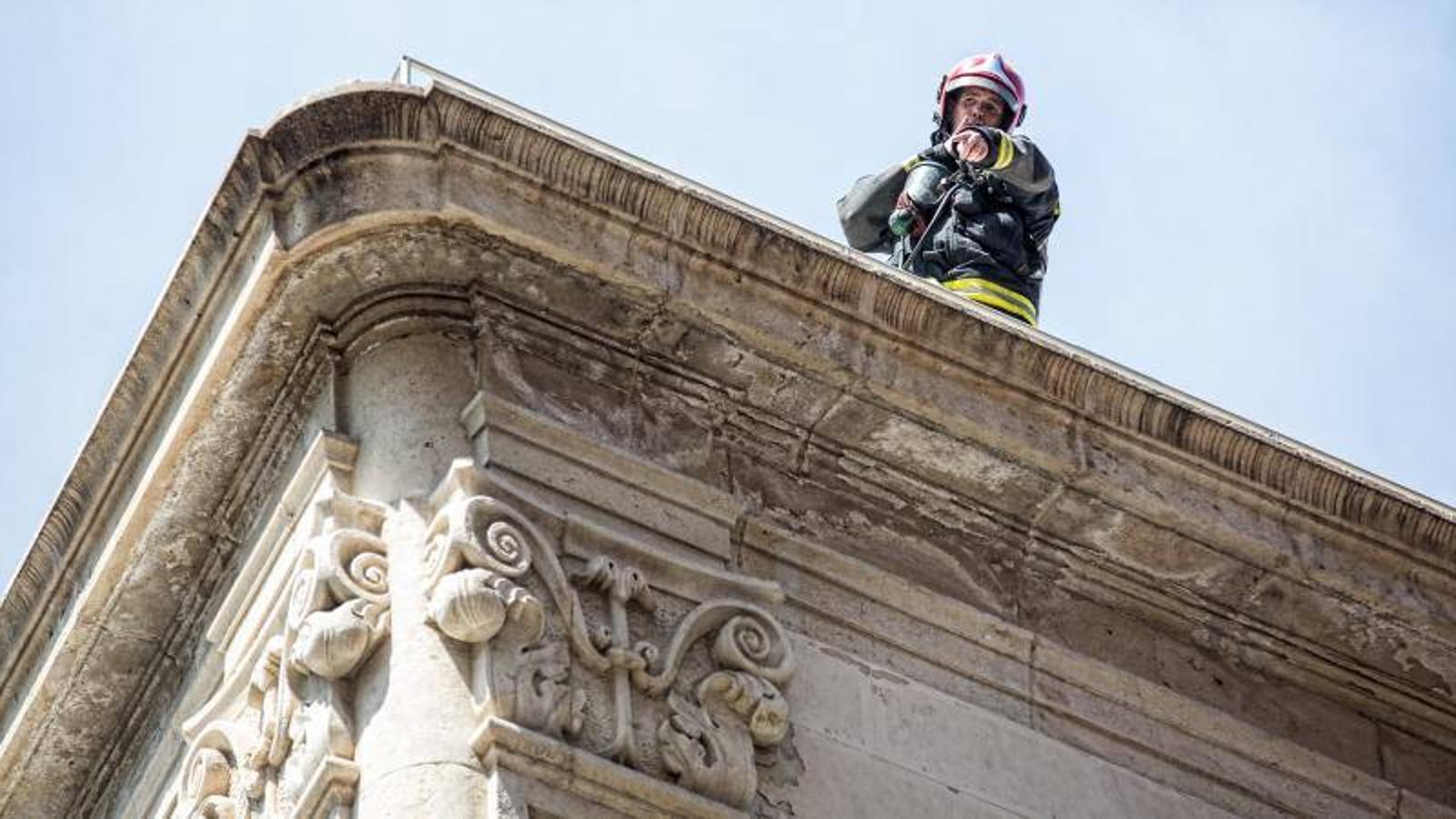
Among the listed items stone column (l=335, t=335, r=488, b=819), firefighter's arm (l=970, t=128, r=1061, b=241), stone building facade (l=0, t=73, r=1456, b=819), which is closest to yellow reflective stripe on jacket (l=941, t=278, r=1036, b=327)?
firefighter's arm (l=970, t=128, r=1061, b=241)

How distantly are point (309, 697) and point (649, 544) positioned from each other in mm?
1034

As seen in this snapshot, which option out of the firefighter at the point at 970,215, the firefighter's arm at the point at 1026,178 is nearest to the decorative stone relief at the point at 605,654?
the firefighter at the point at 970,215

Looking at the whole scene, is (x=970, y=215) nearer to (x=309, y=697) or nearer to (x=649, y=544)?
(x=649, y=544)

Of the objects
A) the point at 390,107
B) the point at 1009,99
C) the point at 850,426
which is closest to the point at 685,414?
the point at 850,426

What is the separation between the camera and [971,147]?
15.3 meters

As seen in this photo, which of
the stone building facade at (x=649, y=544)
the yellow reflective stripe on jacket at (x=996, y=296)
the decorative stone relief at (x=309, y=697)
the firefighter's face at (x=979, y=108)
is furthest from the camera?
the firefighter's face at (x=979, y=108)

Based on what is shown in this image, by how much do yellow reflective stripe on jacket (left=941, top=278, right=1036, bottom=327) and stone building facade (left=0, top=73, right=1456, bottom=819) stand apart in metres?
3.08

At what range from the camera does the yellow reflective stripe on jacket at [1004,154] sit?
15.1 meters

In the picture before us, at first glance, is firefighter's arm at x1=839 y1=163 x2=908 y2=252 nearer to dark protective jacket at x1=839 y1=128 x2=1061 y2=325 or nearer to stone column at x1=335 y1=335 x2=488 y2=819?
dark protective jacket at x1=839 y1=128 x2=1061 y2=325

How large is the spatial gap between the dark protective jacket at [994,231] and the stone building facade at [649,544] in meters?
3.09

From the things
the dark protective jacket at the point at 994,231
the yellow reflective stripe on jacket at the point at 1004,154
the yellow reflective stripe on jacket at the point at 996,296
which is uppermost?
the yellow reflective stripe on jacket at the point at 1004,154

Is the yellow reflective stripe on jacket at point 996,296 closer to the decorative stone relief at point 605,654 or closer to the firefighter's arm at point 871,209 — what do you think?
the firefighter's arm at point 871,209

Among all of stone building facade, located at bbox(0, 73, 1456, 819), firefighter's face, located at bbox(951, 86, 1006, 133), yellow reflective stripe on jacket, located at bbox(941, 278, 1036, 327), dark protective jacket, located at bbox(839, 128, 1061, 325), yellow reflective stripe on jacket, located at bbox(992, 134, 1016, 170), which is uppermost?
firefighter's face, located at bbox(951, 86, 1006, 133)

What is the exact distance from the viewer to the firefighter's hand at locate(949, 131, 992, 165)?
15.2 m
